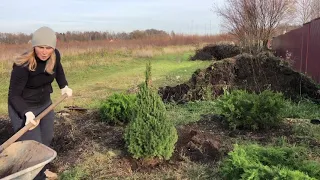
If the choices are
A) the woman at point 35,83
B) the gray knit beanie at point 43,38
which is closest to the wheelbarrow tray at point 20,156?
the woman at point 35,83

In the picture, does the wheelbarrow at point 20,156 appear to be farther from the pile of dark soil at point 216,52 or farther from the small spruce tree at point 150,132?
the pile of dark soil at point 216,52

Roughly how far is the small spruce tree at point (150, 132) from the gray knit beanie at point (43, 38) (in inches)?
45.7

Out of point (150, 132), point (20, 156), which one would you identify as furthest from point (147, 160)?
point (20, 156)

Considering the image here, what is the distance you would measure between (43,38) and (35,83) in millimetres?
546

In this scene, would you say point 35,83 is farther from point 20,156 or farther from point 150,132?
point 150,132

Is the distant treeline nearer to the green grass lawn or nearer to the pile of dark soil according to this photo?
the green grass lawn

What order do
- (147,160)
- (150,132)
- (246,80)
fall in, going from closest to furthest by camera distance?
(150,132)
(147,160)
(246,80)

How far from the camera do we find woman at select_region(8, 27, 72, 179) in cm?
375

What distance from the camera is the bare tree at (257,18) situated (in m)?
22.0

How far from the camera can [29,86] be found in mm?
3988

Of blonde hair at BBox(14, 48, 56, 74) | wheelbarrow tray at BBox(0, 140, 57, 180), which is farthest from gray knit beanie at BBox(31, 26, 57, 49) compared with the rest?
wheelbarrow tray at BBox(0, 140, 57, 180)

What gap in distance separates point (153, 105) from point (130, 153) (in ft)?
2.03

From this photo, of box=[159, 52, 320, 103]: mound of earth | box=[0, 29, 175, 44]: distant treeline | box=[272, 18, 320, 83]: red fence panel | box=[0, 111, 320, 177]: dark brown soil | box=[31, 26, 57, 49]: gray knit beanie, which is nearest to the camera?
box=[31, 26, 57, 49]: gray knit beanie

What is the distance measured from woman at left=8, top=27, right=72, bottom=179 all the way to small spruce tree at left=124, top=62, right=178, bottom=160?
85 cm
